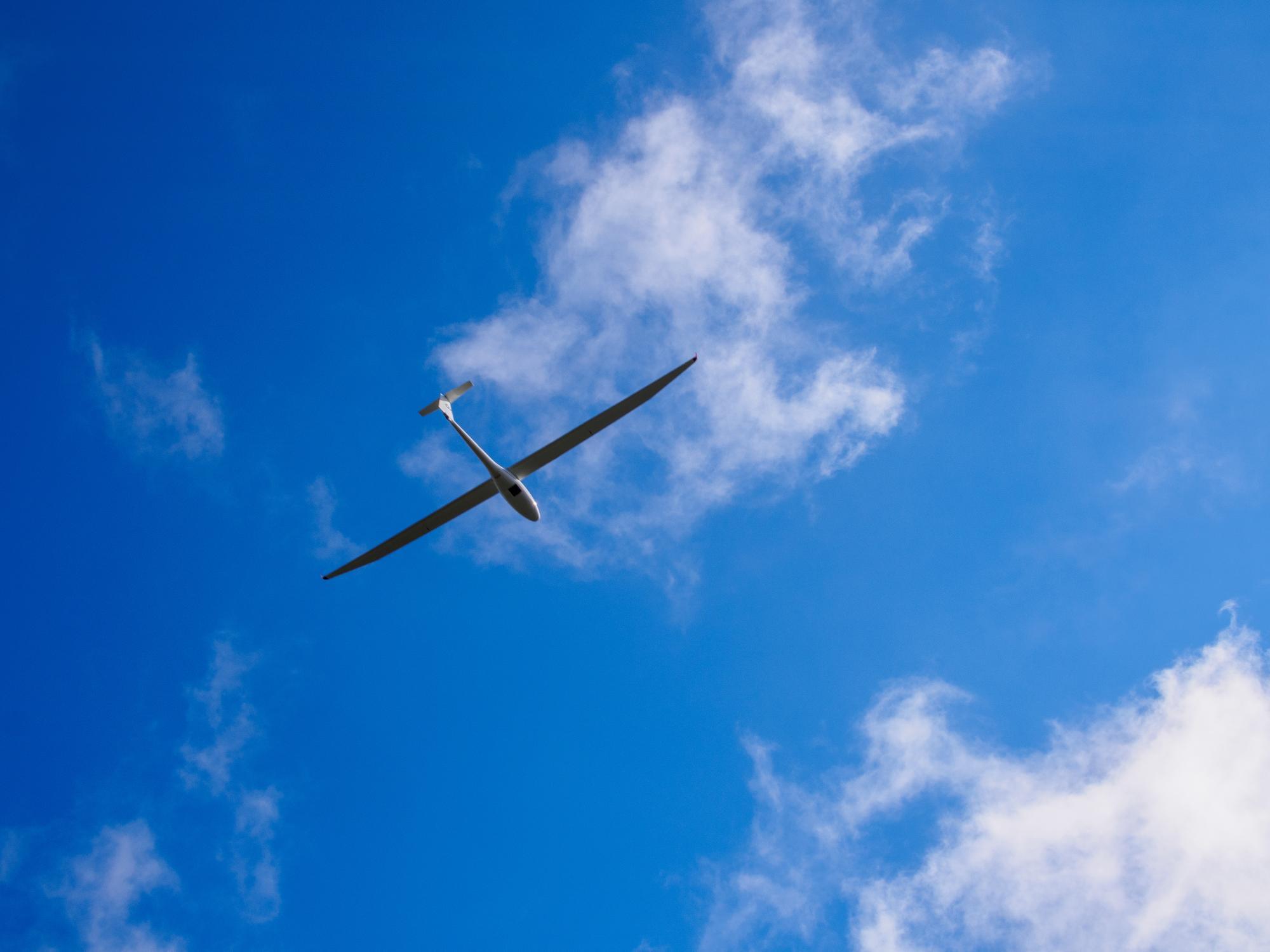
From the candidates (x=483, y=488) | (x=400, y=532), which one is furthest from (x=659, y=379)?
(x=400, y=532)

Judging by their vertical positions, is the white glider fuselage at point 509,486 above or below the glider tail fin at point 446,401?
below

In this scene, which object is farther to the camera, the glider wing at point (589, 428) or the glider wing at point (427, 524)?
the glider wing at point (427, 524)

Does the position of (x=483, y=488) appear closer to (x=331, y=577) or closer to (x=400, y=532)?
(x=400, y=532)

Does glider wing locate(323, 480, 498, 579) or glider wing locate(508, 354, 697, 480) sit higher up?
glider wing locate(323, 480, 498, 579)

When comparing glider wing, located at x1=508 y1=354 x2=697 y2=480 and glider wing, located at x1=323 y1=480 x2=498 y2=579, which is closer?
glider wing, located at x1=508 y1=354 x2=697 y2=480

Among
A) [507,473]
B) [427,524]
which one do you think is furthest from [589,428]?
[427,524]
